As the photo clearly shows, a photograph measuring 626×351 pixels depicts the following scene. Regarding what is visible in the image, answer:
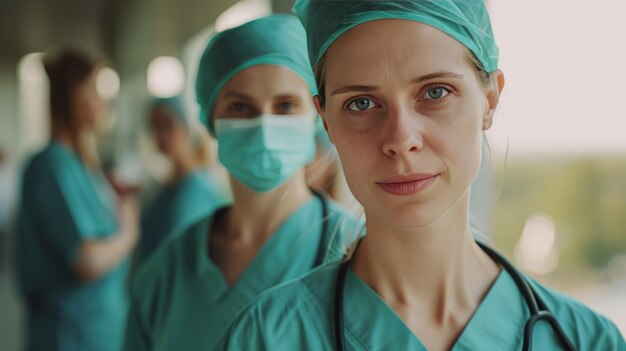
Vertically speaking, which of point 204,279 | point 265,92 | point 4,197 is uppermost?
point 265,92

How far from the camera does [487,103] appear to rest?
896 millimetres

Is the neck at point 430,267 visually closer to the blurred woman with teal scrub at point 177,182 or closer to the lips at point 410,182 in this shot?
the lips at point 410,182

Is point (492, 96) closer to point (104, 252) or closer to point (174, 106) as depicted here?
point (104, 252)

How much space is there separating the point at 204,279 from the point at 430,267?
577 millimetres

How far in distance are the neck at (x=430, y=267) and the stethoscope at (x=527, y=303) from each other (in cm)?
3

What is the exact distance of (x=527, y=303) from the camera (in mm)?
938

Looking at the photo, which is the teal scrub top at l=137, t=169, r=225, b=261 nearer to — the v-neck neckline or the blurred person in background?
the v-neck neckline

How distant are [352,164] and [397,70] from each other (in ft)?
0.44

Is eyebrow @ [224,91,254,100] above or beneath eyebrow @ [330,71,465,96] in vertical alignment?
beneath

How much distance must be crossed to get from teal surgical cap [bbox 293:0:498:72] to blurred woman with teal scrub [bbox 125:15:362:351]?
0.38 metres

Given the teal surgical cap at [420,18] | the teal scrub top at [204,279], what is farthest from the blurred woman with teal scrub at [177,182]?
the teal surgical cap at [420,18]

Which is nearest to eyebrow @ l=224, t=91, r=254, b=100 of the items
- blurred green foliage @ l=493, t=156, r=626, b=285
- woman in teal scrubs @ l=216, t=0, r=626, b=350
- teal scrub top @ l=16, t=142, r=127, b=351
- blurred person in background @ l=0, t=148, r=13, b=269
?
woman in teal scrubs @ l=216, t=0, r=626, b=350

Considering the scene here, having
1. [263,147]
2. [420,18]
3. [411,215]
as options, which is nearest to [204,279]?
[263,147]

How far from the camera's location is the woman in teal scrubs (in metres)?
0.83
